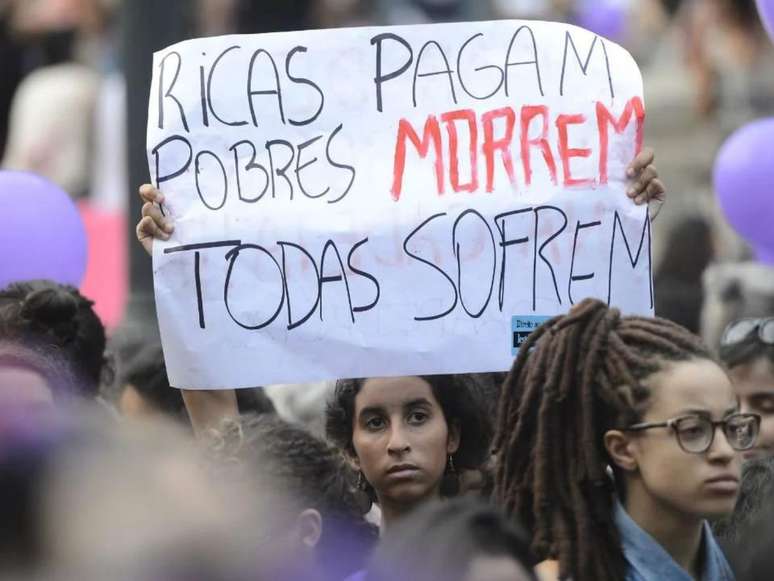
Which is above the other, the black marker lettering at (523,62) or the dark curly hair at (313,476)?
the black marker lettering at (523,62)

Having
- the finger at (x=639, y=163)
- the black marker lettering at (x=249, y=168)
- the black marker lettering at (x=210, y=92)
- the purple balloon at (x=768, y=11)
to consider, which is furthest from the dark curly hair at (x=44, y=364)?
the purple balloon at (x=768, y=11)

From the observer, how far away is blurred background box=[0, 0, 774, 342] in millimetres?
8922

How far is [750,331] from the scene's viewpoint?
5035 millimetres

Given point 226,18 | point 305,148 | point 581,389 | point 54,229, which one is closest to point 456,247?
point 305,148

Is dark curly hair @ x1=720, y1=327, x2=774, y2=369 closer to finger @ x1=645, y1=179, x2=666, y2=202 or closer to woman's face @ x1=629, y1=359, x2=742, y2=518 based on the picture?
finger @ x1=645, y1=179, x2=666, y2=202

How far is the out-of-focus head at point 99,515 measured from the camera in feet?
5.73

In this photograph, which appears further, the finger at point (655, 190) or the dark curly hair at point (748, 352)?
the dark curly hair at point (748, 352)

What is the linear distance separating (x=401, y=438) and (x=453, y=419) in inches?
7.8

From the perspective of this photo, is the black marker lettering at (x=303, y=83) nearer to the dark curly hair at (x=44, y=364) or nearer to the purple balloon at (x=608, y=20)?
the dark curly hair at (x=44, y=364)

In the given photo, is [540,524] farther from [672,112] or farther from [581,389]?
[672,112]

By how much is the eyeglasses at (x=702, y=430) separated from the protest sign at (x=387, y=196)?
866mm

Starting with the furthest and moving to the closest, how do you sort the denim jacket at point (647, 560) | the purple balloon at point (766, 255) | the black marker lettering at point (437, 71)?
the purple balloon at point (766, 255) < the black marker lettering at point (437, 71) < the denim jacket at point (647, 560)

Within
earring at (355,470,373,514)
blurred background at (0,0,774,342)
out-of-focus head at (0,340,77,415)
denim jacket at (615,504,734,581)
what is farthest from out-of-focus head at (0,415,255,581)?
blurred background at (0,0,774,342)

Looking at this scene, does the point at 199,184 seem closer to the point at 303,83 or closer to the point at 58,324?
the point at 303,83
